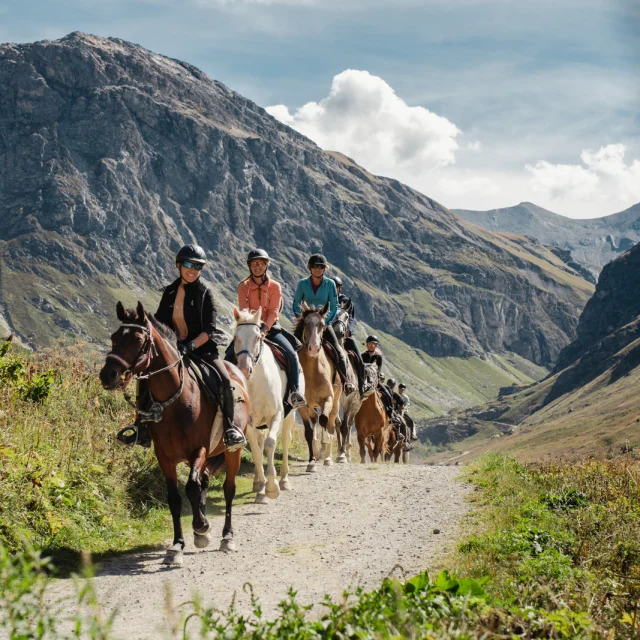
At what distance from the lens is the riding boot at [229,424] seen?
1021cm

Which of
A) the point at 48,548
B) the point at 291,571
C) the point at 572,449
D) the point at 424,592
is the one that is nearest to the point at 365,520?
the point at 291,571

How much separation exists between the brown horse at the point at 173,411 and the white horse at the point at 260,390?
88.3 inches

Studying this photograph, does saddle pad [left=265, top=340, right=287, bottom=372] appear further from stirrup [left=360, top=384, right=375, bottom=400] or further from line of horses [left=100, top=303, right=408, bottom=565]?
stirrup [left=360, top=384, right=375, bottom=400]

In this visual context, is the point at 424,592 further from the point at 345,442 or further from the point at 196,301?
the point at 345,442

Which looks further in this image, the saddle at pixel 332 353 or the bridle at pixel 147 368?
the saddle at pixel 332 353

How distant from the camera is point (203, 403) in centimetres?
1008

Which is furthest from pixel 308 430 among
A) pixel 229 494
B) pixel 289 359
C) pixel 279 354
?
pixel 229 494

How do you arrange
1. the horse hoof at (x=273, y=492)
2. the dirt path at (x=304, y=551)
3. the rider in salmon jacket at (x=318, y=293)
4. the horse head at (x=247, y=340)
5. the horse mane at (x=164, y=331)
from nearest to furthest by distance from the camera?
the dirt path at (x=304, y=551) < the horse mane at (x=164, y=331) < the horse head at (x=247, y=340) < the horse hoof at (x=273, y=492) < the rider in salmon jacket at (x=318, y=293)

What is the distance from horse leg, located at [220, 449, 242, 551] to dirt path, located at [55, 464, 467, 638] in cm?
19

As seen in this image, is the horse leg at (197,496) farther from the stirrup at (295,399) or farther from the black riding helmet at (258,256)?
the black riding helmet at (258,256)

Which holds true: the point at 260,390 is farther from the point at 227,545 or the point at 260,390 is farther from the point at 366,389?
the point at 366,389

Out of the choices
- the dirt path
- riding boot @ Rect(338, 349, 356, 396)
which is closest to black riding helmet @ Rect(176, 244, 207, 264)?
the dirt path

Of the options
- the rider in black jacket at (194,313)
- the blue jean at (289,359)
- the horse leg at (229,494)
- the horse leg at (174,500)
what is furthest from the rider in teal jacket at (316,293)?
the horse leg at (174,500)

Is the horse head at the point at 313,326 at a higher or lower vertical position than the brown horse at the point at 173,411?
higher
